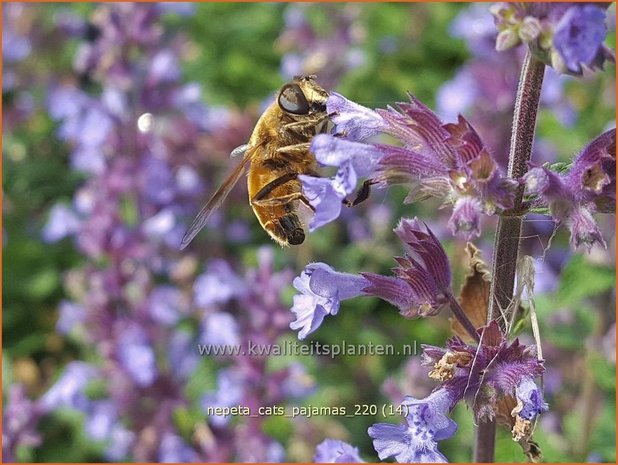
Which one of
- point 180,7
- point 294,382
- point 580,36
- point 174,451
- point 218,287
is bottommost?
point 174,451

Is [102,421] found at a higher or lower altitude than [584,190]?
lower

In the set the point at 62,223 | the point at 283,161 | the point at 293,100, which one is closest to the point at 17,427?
the point at 62,223

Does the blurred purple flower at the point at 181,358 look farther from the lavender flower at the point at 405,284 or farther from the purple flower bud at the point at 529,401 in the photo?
the purple flower bud at the point at 529,401

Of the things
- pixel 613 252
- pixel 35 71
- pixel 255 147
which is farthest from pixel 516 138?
pixel 35 71

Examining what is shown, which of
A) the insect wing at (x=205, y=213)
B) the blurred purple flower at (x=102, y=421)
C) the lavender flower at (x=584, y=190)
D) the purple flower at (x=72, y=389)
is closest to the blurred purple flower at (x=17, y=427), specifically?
the purple flower at (x=72, y=389)

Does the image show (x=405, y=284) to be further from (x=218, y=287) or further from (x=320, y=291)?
(x=218, y=287)

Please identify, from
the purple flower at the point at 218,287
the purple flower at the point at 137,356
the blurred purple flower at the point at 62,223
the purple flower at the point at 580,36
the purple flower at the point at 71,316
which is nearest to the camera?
the purple flower at the point at 580,36
